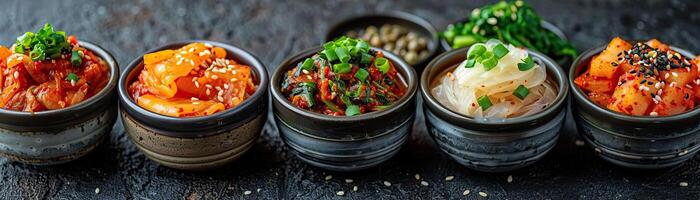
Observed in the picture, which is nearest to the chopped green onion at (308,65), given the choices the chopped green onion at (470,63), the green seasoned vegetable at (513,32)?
the chopped green onion at (470,63)

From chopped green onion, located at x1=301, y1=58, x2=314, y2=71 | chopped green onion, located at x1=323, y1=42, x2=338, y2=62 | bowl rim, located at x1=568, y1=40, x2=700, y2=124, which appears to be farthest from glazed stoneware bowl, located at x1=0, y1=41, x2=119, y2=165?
bowl rim, located at x1=568, y1=40, x2=700, y2=124

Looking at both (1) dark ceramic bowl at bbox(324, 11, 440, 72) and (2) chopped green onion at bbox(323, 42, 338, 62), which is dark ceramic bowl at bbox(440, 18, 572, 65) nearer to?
(1) dark ceramic bowl at bbox(324, 11, 440, 72)

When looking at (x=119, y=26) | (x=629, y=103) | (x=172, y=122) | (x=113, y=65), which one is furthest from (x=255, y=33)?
(x=629, y=103)

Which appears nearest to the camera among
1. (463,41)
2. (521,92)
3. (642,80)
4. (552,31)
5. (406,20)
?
(642,80)

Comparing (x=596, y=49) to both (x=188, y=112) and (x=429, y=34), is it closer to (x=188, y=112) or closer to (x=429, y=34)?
(x=429, y=34)

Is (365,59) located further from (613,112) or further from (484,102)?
(613,112)

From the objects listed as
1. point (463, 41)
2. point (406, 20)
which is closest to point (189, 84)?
point (463, 41)
